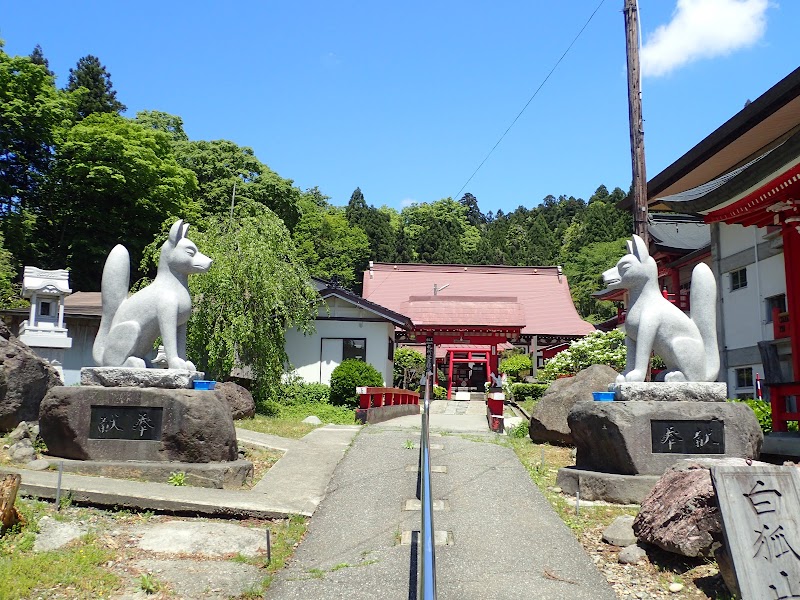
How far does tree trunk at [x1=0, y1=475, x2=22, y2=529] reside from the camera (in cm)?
503

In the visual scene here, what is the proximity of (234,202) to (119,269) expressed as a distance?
28.7 metres

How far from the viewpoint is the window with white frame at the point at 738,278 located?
674 inches

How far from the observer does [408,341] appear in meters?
28.1

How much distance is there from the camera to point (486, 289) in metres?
35.3

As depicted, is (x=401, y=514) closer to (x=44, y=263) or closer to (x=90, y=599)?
(x=90, y=599)

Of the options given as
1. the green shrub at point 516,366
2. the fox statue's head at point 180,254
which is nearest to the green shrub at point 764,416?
the fox statue's head at point 180,254

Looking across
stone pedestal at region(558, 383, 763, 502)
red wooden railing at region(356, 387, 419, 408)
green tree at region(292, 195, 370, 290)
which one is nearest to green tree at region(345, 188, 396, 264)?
green tree at region(292, 195, 370, 290)

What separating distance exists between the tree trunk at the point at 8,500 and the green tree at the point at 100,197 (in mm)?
26271

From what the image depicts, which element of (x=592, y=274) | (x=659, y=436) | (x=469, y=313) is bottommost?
(x=659, y=436)

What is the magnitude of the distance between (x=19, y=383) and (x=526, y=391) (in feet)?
55.1

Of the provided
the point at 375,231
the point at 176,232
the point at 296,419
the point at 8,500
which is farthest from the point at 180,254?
the point at 375,231

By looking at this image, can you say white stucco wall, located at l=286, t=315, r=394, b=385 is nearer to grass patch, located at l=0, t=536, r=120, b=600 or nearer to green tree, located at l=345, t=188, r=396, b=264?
grass patch, located at l=0, t=536, r=120, b=600

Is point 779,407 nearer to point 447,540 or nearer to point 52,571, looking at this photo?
point 447,540

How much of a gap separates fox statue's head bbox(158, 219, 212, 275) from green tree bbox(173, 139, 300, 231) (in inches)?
1162
